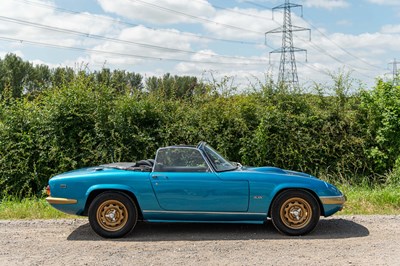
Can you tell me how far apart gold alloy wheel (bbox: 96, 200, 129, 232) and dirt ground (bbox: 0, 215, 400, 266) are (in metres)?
0.21

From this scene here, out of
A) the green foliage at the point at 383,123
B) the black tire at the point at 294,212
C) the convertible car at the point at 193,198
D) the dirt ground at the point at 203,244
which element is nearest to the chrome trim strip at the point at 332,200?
the convertible car at the point at 193,198

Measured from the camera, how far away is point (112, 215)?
593 centimetres

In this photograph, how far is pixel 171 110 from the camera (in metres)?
10.6

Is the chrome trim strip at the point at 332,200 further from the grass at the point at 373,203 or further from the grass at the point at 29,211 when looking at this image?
the grass at the point at 29,211

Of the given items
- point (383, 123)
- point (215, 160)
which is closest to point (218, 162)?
point (215, 160)

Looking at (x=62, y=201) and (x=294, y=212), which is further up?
(x=62, y=201)

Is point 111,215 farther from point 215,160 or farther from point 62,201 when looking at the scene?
point 215,160

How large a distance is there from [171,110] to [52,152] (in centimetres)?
306

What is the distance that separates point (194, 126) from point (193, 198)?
4585 millimetres

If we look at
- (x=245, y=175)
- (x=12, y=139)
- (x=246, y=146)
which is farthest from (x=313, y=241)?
(x=12, y=139)

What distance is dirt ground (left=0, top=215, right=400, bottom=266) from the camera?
16.1ft

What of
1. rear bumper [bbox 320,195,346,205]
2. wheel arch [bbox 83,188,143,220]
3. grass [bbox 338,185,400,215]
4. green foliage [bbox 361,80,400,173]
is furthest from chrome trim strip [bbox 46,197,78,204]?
green foliage [bbox 361,80,400,173]

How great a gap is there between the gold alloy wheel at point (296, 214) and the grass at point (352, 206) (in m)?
1.90

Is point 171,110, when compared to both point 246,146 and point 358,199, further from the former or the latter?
point 358,199
